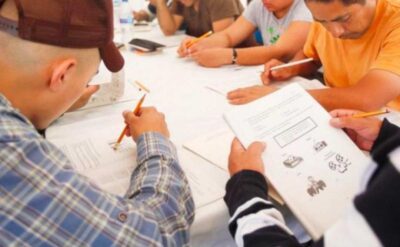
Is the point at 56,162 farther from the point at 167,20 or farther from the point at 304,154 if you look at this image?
the point at 167,20

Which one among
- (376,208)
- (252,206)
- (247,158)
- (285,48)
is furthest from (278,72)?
(376,208)

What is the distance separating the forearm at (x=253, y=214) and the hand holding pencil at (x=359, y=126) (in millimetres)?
241

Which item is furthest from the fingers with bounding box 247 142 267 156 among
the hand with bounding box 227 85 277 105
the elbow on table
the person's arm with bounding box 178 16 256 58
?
the elbow on table

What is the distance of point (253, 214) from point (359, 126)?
0.36 m

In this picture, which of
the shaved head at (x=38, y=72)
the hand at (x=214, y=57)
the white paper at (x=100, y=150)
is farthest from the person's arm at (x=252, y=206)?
the hand at (x=214, y=57)

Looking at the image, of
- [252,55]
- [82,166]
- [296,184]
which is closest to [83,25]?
[82,166]

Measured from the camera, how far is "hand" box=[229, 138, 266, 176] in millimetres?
682

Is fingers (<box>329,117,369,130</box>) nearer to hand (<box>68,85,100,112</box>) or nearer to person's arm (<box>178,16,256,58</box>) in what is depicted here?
hand (<box>68,85,100,112</box>)

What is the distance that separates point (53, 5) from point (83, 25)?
0.05 m

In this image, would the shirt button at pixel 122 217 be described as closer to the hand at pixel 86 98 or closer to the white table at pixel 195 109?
the white table at pixel 195 109

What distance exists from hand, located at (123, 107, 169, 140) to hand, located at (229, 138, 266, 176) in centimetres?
16

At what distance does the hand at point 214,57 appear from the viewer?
1.43 meters

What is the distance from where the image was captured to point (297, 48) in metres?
1.59

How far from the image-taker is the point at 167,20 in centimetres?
216
